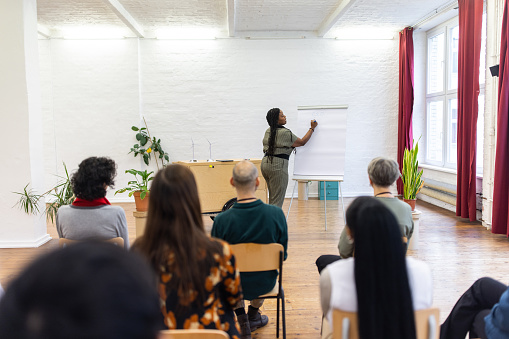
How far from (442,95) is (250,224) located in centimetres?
607

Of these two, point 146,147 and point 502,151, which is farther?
point 146,147

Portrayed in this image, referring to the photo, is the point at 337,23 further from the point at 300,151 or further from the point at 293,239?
the point at 293,239

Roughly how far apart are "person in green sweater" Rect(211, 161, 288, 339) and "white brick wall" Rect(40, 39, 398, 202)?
5524 millimetres

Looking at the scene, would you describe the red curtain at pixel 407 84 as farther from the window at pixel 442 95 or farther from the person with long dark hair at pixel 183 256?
the person with long dark hair at pixel 183 256

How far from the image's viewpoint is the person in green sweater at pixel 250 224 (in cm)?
222

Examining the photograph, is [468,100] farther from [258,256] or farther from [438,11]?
[258,256]

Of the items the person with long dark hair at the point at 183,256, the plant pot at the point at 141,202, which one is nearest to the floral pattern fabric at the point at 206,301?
the person with long dark hair at the point at 183,256

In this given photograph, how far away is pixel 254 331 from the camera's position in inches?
108

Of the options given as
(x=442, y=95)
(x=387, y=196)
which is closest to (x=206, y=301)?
(x=387, y=196)

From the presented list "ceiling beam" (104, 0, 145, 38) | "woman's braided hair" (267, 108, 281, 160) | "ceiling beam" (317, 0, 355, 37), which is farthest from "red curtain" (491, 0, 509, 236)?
"ceiling beam" (104, 0, 145, 38)

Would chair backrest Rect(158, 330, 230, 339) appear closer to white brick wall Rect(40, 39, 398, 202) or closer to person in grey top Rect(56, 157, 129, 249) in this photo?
person in grey top Rect(56, 157, 129, 249)

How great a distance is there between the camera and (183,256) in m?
1.44

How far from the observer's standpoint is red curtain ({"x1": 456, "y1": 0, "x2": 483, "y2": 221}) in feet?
17.7

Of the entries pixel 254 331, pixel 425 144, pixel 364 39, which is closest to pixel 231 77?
pixel 364 39
